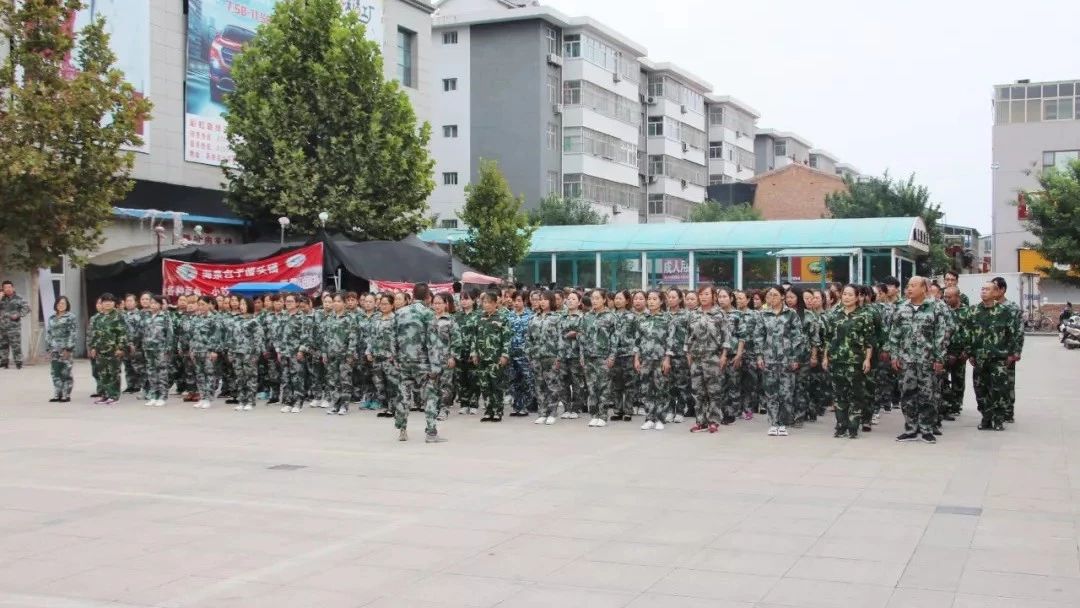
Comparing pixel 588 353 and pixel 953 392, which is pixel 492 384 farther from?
pixel 953 392

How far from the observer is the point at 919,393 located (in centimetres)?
1146

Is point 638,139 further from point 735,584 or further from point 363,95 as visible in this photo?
point 735,584

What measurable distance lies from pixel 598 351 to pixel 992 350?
457 centimetres

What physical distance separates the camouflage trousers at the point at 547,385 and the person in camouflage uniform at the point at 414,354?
7.40ft

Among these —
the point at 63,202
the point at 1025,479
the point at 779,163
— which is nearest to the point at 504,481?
the point at 1025,479

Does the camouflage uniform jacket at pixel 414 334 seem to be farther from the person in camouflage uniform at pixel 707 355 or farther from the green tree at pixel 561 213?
the green tree at pixel 561 213

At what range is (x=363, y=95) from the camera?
1048 inches

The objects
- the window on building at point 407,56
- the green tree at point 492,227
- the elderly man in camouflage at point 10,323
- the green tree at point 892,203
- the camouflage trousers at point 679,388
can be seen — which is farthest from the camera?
the green tree at point 892,203

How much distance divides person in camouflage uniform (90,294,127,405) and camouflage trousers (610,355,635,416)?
737 cm

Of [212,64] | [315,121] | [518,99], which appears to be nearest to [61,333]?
[315,121]

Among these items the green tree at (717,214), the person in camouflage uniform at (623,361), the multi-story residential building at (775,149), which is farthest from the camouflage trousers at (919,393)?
the multi-story residential building at (775,149)

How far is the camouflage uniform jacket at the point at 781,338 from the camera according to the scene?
1223 cm

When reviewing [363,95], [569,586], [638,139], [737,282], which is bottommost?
[569,586]

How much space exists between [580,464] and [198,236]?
2021 cm
